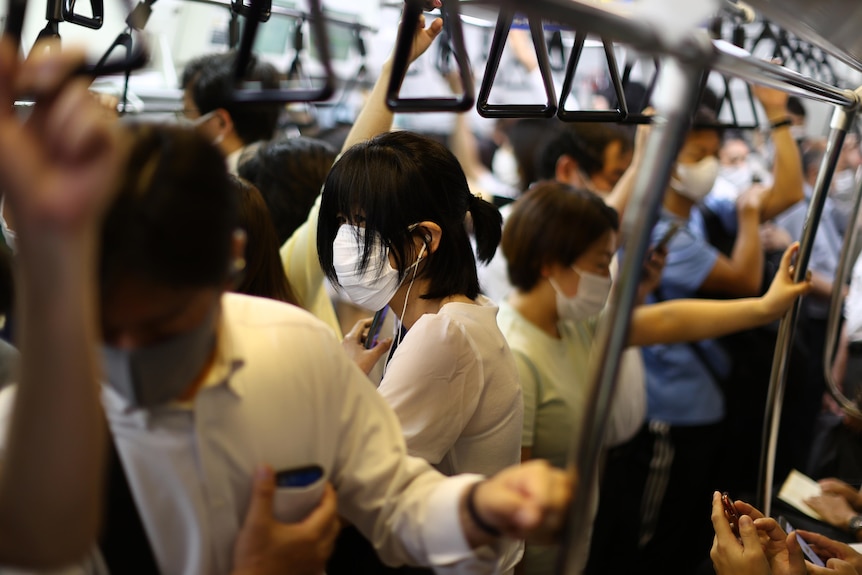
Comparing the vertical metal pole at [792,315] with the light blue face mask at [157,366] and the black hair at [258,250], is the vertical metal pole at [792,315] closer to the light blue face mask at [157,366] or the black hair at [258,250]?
the black hair at [258,250]

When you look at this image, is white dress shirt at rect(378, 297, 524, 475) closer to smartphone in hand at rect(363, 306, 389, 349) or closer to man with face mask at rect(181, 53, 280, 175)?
smartphone in hand at rect(363, 306, 389, 349)

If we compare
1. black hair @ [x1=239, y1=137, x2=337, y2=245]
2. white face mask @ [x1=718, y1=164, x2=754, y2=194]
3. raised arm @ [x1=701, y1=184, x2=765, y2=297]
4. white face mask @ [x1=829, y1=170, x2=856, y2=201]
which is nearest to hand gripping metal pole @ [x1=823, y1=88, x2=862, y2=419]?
raised arm @ [x1=701, y1=184, x2=765, y2=297]

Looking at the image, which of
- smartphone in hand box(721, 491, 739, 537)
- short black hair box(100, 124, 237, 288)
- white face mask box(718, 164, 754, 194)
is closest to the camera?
short black hair box(100, 124, 237, 288)

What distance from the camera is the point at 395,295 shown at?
5.56 feet

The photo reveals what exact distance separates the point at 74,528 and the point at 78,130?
371 mm

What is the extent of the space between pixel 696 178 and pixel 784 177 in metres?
0.45

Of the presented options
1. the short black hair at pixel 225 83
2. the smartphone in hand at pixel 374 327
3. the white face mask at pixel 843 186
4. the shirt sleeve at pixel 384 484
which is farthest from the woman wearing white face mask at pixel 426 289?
the white face mask at pixel 843 186

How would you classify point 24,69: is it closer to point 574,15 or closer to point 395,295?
point 574,15

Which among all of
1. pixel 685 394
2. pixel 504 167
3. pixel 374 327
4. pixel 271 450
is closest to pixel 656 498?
pixel 685 394

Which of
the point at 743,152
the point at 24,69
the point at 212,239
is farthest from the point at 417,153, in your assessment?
the point at 743,152

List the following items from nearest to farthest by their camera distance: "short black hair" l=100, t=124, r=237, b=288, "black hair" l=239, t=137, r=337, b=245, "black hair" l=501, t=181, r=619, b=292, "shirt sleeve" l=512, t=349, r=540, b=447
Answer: "short black hair" l=100, t=124, r=237, b=288 → "shirt sleeve" l=512, t=349, r=540, b=447 → "black hair" l=501, t=181, r=619, b=292 → "black hair" l=239, t=137, r=337, b=245

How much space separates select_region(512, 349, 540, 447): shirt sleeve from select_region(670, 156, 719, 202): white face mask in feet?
4.44

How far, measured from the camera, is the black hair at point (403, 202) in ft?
5.07

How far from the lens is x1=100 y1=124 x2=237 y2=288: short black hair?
2.59ft
